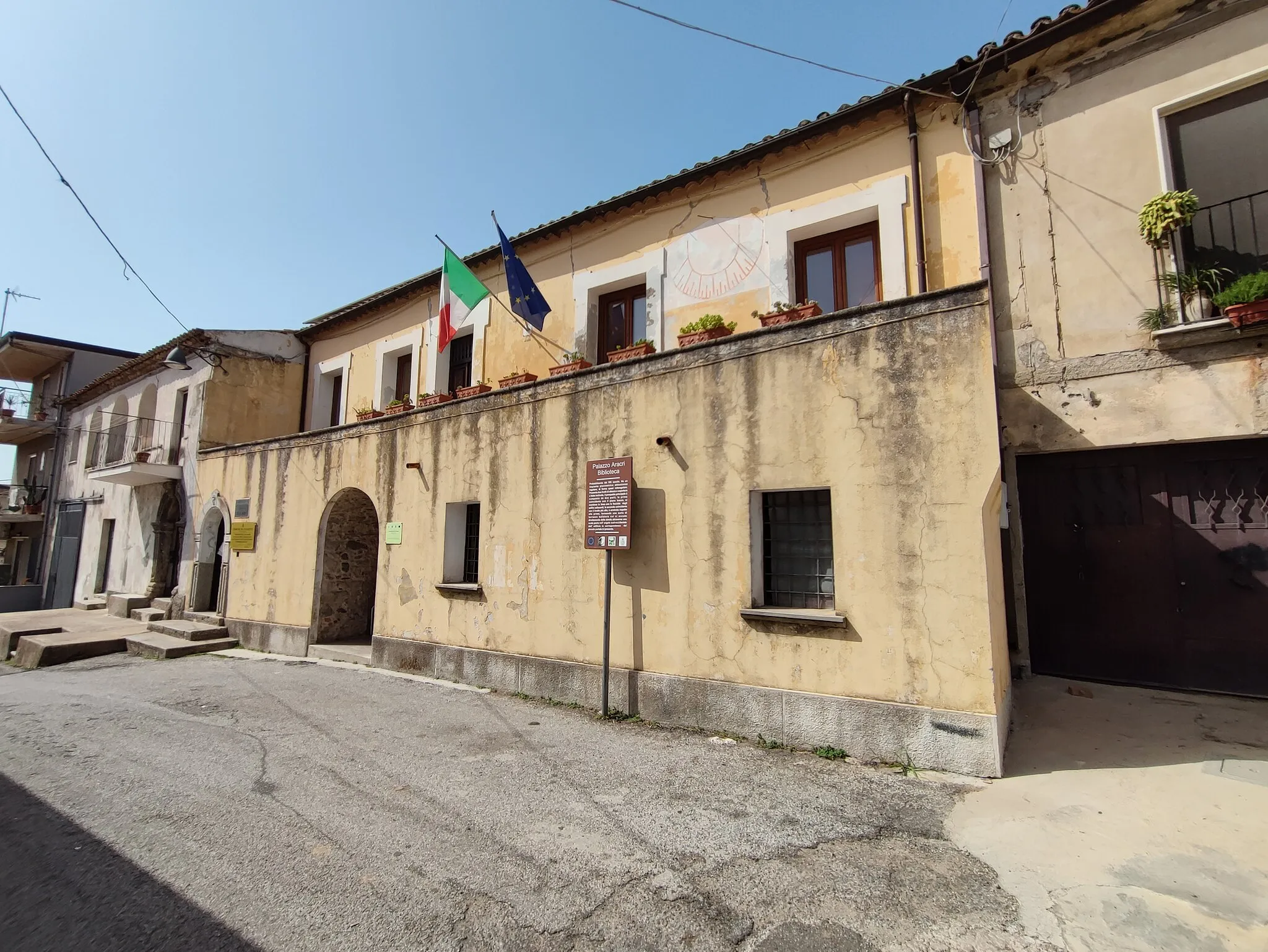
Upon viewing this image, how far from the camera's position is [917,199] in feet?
22.7

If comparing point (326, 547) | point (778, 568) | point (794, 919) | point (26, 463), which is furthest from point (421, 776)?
point (26, 463)

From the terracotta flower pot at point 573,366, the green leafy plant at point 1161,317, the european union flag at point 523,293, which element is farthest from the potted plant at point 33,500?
the green leafy plant at point 1161,317

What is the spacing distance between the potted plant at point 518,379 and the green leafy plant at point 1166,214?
7.28 meters

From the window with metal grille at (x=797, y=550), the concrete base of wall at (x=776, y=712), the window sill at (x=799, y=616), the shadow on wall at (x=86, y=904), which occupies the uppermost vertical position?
the window with metal grille at (x=797, y=550)

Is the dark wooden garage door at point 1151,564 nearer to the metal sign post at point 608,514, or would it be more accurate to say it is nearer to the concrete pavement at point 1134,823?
the concrete pavement at point 1134,823

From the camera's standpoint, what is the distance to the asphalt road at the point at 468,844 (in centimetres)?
293

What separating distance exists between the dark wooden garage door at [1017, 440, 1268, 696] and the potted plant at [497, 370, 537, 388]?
21.6ft

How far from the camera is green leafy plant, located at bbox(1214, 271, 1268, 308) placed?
528cm

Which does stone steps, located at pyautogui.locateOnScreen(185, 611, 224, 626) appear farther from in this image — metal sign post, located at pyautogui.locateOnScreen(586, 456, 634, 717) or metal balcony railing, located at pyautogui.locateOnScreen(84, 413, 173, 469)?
metal sign post, located at pyautogui.locateOnScreen(586, 456, 634, 717)

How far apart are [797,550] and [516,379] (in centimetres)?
528

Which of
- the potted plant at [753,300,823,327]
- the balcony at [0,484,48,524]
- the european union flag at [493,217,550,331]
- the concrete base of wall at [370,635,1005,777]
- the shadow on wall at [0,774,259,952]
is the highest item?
the european union flag at [493,217,550,331]

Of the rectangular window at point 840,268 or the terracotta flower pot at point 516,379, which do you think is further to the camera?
the terracotta flower pot at point 516,379

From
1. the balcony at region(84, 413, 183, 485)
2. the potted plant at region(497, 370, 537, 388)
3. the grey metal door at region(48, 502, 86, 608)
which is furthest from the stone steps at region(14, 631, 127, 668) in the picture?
the potted plant at region(497, 370, 537, 388)

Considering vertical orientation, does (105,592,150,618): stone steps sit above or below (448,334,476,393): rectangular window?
below
